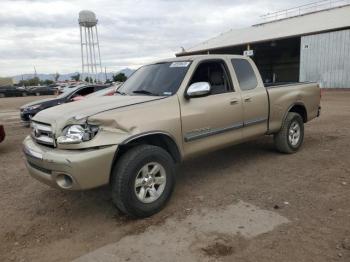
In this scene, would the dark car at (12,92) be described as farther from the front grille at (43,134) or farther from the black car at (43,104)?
the front grille at (43,134)

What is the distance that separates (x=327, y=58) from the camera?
25.7 m

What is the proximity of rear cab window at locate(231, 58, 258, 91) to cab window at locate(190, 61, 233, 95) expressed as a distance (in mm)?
265

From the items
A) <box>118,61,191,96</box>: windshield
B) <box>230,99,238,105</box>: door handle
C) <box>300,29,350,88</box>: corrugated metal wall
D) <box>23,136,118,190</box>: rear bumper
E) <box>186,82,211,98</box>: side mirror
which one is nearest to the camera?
<box>23,136,118,190</box>: rear bumper

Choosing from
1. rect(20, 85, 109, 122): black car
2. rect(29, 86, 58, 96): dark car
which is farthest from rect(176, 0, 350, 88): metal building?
rect(29, 86, 58, 96): dark car

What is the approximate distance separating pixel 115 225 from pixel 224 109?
232cm

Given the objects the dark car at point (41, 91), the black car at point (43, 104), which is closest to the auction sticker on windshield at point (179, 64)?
the black car at point (43, 104)

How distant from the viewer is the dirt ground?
11.5 feet

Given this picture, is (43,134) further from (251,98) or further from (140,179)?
(251,98)

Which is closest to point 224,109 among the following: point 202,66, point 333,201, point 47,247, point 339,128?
point 202,66

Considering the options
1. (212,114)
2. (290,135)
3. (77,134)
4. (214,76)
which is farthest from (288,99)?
(77,134)

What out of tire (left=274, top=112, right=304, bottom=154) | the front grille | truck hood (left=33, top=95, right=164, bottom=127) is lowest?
tire (left=274, top=112, right=304, bottom=154)

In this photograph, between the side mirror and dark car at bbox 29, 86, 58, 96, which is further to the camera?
dark car at bbox 29, 86, 58, 96

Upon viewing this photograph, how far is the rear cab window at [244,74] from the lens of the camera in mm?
5786

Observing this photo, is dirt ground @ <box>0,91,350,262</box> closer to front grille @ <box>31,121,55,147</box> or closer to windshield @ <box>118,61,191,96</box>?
front grille @ <box>31,121,55,147</box>
